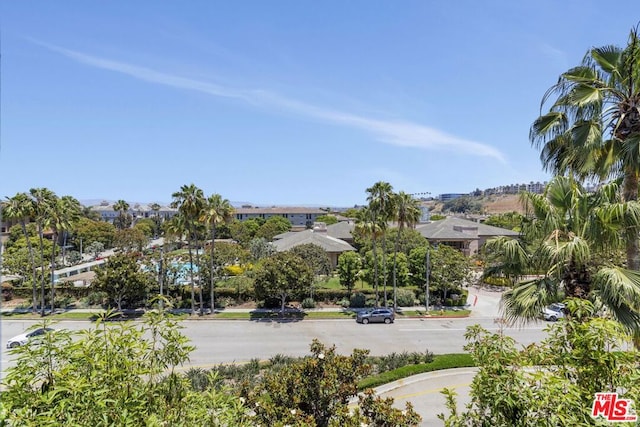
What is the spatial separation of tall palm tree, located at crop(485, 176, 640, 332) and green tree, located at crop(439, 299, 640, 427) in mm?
1915

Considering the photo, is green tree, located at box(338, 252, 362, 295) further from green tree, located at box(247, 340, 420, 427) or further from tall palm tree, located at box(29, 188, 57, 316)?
tall palm tree, located at box(29, 188, 57, 316)

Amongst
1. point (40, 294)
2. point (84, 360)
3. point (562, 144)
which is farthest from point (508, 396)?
point (40, 294)

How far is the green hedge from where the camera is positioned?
1611 cm

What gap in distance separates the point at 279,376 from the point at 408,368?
948cm

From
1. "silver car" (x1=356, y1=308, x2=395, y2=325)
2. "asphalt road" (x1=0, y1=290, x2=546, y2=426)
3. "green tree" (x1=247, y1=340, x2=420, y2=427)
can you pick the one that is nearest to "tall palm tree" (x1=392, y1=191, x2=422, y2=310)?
"silver car" (x1=356, y1=308, x2=395, y2=325)

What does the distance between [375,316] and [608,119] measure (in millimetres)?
22923

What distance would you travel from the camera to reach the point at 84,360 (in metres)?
5.01

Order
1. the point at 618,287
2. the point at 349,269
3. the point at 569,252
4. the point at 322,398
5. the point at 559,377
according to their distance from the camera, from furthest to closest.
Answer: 1. the point at 349,269
2. the point at 322,398
3. the point at 569,252
4. the point at 618,287
5. the point at 559,377

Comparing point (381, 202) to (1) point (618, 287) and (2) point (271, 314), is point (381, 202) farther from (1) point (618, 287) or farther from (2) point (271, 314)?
(1) point (618, 287)

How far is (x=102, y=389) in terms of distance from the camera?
4.57 m

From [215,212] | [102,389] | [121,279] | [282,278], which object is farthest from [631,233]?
[121,279]

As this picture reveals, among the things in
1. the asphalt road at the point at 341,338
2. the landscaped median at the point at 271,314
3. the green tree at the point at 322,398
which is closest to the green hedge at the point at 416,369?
the asphalt road at the point at 341,338

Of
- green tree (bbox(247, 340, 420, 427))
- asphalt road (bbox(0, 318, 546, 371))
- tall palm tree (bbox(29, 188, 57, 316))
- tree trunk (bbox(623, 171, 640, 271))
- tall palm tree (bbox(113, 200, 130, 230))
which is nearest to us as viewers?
tree trunk (bbox(623, 171, 640, 271))

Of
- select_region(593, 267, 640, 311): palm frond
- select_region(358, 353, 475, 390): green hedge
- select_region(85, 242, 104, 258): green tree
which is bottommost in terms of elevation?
select_region(358, 353, 475, 390): green hedge
